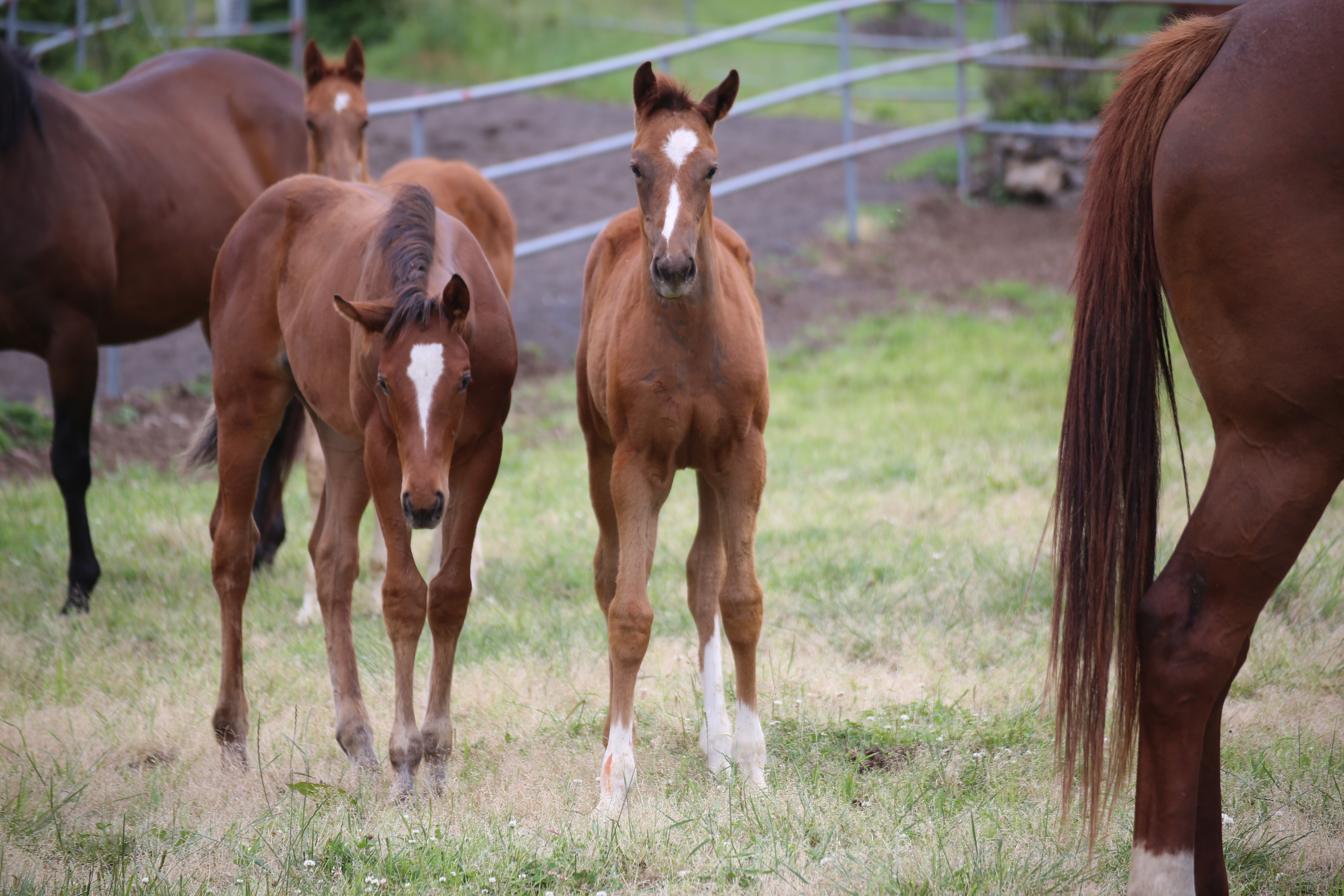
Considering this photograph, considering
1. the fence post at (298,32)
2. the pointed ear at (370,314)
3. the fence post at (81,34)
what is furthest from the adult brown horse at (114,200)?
the fence post at (81,34)

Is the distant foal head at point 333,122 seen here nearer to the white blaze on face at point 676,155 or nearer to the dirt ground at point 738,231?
the dirt ground at point 738,231

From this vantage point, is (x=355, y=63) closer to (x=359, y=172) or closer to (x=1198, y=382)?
(x=359, y=172)

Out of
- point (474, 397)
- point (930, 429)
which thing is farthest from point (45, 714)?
point (930, 429)

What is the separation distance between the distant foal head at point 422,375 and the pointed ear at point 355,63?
3037 mm

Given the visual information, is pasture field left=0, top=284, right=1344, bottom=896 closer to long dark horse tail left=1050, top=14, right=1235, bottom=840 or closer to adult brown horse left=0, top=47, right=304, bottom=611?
long dark horse tail left=1050, top=14, right=1235, bottom=840

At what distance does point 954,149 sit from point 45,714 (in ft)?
36.7

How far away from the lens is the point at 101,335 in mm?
5582

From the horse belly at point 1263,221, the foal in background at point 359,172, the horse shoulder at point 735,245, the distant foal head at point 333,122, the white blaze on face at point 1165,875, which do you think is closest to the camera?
the horse belly at point 1263,221

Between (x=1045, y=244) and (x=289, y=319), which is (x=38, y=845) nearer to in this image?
(x=289, y=319)

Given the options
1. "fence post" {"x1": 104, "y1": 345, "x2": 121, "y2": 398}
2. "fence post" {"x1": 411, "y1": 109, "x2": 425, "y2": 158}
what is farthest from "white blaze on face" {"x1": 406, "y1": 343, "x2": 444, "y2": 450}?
"fence post" {"x1": 104, "y1": 345, "x2": 121, "y2": 398}

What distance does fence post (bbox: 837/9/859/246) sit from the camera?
10258 mm

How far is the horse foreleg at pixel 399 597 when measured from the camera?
3186 millimetres

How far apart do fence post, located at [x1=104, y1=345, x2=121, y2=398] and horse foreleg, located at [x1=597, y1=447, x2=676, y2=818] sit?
542 centimetres

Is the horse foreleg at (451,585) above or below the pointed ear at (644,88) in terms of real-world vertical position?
below
